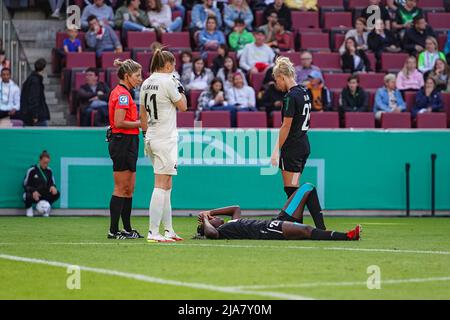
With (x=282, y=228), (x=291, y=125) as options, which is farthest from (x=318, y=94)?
(x=282, y=228)

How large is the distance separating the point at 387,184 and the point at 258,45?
195 inches

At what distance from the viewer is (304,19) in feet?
83.0

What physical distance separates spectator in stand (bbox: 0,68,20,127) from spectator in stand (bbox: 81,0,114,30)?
9.84 ft

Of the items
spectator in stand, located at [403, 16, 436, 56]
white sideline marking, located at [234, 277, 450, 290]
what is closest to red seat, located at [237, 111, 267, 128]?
spectator in stand, located at [403, 16, 436, 56]

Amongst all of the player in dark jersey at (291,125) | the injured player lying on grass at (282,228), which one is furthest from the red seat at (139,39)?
the injured player lying on grass at (282,228)

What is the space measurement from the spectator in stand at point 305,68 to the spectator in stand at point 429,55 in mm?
2855

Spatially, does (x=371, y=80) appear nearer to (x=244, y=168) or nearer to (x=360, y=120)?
(x=360, y=120)

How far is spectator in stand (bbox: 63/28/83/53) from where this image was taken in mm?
22797

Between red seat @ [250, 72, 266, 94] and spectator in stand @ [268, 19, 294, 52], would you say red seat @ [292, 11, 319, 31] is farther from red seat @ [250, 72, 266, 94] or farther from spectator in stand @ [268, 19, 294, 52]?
red seat @ [250, 72, 266, 94]

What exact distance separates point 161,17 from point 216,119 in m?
4.38

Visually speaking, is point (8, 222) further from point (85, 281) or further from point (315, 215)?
point (85, 281)

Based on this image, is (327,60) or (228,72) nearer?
(228,72)

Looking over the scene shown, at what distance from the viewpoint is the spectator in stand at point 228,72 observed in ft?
71.7
